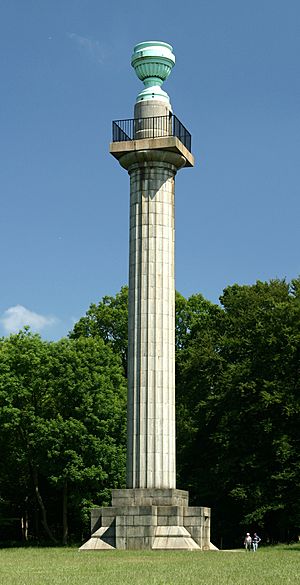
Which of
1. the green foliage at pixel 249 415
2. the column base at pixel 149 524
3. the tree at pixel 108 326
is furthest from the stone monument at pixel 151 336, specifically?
the tree at pixel 108 326

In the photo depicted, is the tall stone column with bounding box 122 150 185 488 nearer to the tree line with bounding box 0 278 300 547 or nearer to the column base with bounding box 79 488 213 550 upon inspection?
the column base with bounding box 79 488 213 550

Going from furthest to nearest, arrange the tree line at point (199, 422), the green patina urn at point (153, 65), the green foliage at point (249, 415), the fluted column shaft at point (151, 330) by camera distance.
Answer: the tree line at point (199, 422), the green foliage at point (249, 415), the green patina urn at point (153, 65), the fluted column shaft at point (151, 330)

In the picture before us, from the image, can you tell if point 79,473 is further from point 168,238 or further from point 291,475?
point 168,238

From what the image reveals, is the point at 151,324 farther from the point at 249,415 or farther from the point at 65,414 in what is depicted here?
the point at 65,414

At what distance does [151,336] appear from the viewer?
4419 centimetres

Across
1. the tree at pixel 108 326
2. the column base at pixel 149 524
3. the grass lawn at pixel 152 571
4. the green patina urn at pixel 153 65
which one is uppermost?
the green patina urn at pixel 153 65

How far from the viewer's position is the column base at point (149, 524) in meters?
41.0

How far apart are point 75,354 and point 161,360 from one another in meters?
18.1

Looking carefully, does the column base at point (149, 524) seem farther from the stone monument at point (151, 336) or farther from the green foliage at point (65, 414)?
the green foliage at point (65, 414)

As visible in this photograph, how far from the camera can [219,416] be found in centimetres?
6494

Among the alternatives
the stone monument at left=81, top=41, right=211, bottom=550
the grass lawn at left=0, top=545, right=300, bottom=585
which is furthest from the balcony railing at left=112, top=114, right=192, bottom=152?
the grass lawn at left=0, top=545, right=300, bottom=585

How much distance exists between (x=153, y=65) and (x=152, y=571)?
2833 centimetres

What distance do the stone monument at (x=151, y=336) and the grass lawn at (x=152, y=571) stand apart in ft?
10.6

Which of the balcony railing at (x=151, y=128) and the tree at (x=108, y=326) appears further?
the tree at (x=108, y=326)
